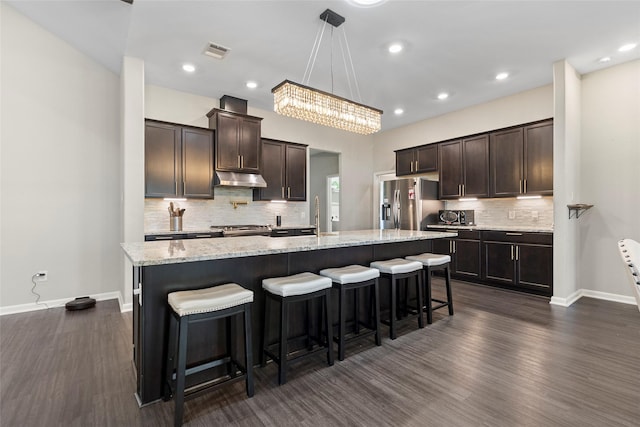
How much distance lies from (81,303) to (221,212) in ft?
7.17

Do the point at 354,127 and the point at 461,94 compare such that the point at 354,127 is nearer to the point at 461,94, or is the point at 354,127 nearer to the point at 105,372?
the point at 461,94

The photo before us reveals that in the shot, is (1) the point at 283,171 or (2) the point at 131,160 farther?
(1) the point at 283,171

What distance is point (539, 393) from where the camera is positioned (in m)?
1.96

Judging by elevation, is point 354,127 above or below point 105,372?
above

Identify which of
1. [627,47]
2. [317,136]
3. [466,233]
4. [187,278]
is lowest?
[187,278]

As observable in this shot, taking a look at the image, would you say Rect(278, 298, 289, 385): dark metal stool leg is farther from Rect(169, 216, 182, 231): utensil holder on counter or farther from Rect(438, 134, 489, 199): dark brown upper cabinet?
Rect(438, 134, 489, 199): dark brown upper cabinet

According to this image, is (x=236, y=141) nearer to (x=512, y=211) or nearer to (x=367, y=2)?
(x=367, y=2)

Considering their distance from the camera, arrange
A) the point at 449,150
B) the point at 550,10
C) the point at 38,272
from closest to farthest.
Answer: the point at 550,10
the point at 38,272
the point at 449,150

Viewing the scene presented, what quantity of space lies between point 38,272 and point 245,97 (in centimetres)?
367

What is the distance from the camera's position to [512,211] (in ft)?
16.5

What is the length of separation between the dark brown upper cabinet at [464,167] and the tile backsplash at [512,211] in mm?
432

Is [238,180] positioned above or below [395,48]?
below

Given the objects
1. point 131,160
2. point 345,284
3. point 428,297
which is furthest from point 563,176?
point 131,160

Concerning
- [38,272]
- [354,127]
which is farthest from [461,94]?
[38,272]
